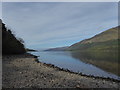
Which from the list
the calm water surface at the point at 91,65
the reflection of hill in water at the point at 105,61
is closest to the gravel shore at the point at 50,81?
the calm water surface at the point at 91,65

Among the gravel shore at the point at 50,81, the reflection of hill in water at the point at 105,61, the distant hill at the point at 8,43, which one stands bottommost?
the reflection of hill in water at the point at 105,61

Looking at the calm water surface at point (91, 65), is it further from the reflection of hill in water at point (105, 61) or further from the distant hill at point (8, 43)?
the distant hill at point (8, 43)

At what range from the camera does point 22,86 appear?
10211 millimetres

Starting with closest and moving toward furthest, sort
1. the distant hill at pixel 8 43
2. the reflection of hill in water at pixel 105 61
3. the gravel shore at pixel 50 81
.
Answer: the gravel shore at pixel 50 81
the reflection of hill in water at pixel 105 61
the distant hill at pixel 8 43

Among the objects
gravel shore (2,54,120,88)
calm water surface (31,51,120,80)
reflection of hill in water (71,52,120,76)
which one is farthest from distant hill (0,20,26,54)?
gravel shore (2,54,120,88)

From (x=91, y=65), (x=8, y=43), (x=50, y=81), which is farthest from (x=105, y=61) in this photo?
(x=8, y=43)

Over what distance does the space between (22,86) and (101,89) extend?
223 inches

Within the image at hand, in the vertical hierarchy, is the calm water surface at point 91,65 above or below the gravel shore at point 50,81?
below

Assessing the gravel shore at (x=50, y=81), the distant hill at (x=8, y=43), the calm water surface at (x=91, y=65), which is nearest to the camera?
the gravel shore at (x=50, y=81)

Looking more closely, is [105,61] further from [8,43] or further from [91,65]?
[8,43]

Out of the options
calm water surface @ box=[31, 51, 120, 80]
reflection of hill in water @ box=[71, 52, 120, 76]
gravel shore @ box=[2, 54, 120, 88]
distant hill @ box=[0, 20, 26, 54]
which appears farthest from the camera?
distant hill @ box=[0, 20, 26, 54]

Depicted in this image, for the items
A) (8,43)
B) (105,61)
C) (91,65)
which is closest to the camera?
(91,65)

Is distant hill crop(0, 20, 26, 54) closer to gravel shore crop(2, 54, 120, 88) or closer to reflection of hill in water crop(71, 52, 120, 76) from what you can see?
reflection of hill in water crop(71, 52, 120, 76)

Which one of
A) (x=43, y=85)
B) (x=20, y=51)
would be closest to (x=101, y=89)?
(x=43, y=85)
